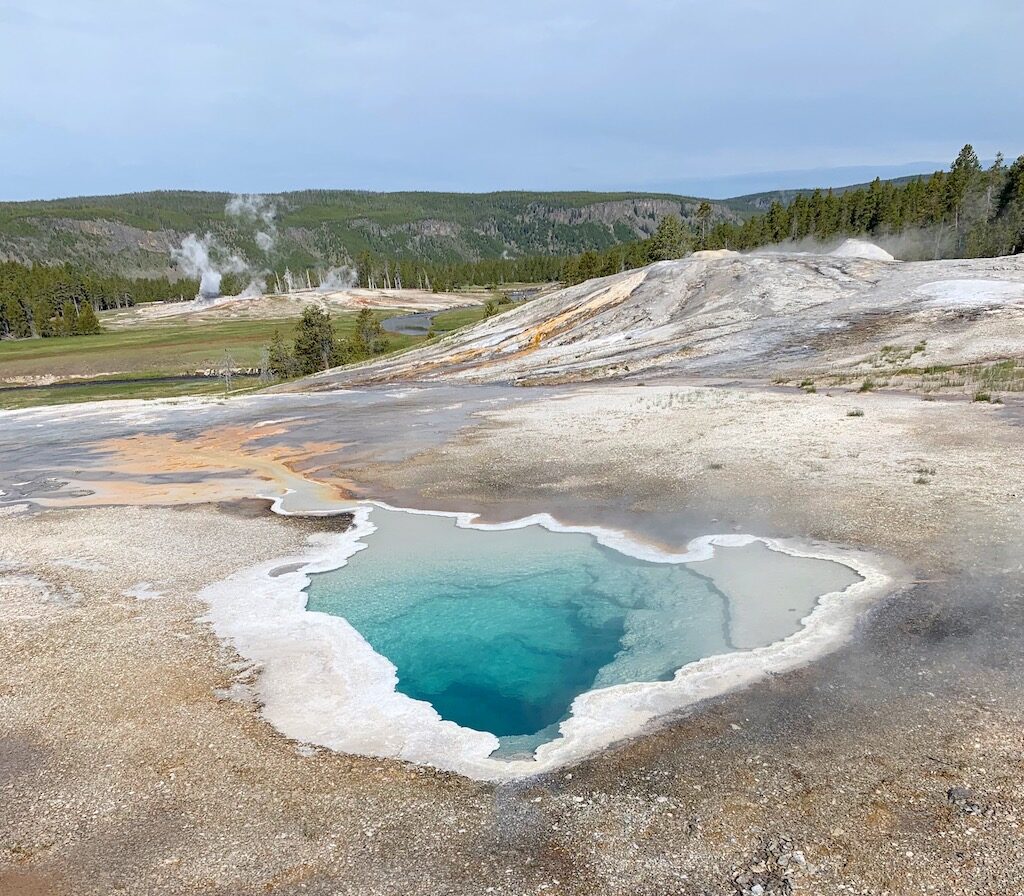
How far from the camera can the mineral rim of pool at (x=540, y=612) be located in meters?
9.96

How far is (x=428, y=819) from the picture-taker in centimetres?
700

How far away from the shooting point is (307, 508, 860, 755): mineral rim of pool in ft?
32.7

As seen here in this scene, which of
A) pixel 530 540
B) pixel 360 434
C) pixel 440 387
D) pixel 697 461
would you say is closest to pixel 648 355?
pixel 440 387

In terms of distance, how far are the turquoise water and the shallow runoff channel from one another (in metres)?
0.04

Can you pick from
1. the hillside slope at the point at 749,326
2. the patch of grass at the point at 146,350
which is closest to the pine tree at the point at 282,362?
the patch of grass at the point at 146,350

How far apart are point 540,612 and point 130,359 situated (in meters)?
103

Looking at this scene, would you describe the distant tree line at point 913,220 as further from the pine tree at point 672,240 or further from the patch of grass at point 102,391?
the patch of grass at point 102,391

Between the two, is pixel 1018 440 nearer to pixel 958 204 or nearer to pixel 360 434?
pixel 360 434

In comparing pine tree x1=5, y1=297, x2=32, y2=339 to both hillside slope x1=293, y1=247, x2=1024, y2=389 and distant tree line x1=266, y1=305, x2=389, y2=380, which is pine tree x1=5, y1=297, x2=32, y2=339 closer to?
distant tree line x1=266, y1=305, x2=389, y2=380

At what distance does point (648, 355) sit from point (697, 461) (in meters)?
25.1

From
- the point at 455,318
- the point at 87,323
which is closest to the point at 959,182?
the point at 455,318

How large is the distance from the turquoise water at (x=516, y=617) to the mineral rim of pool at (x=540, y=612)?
1.1 inches

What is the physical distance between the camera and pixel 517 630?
11766 mm

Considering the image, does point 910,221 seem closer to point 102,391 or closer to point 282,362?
point 282,362
